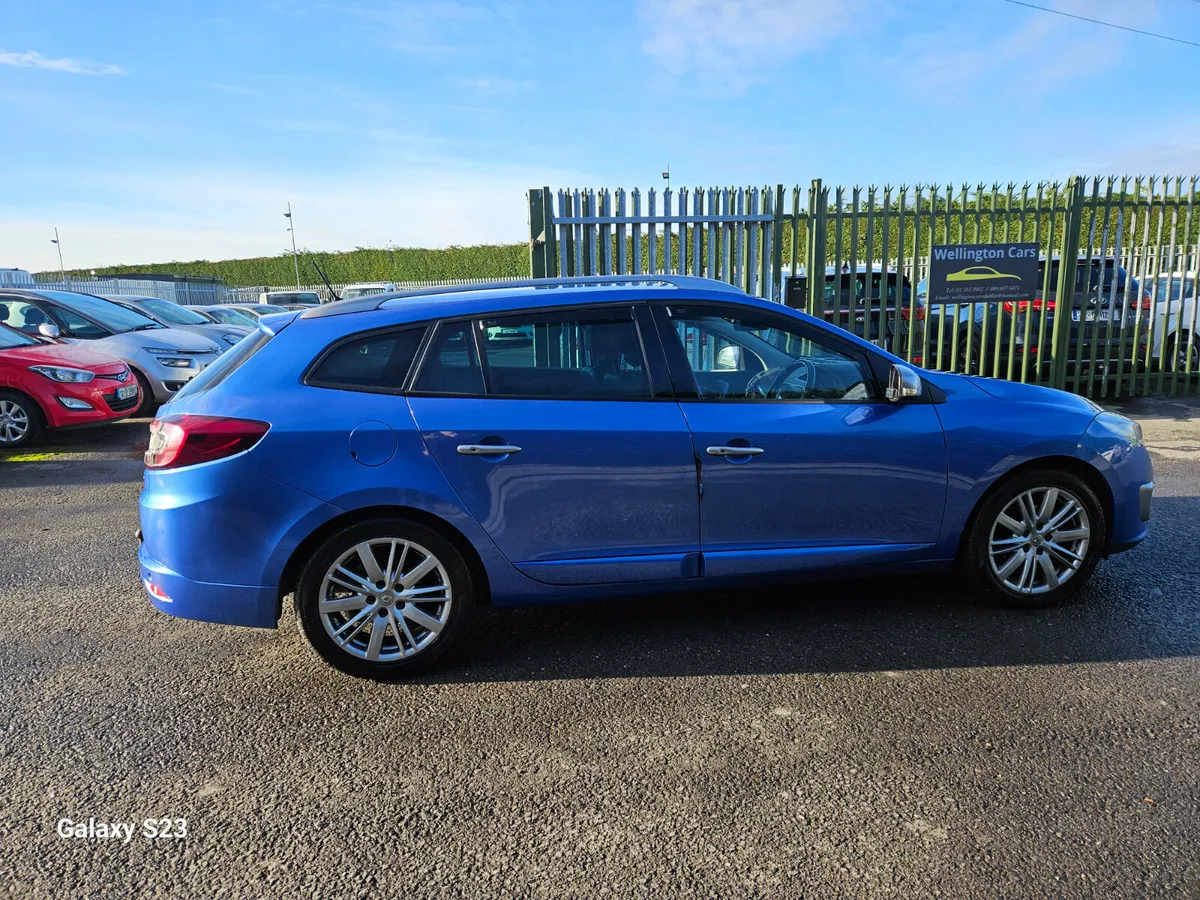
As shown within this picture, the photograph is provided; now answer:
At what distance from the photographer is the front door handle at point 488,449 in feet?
11.1

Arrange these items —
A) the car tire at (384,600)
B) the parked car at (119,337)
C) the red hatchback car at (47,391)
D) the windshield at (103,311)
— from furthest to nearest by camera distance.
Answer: the windshield at (103,311), the parked car at (119,337), the red hatchback car at (47,391), the car tire at (384,600)

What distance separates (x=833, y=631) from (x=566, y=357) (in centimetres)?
174

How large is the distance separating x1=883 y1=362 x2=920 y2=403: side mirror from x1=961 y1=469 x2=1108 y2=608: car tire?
670mm

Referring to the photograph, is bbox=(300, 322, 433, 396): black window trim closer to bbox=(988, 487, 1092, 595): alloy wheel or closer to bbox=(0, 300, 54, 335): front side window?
bbox=(988, 487, 1092, 595): alloy wheel

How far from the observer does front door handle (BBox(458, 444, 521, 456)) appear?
11.1ft

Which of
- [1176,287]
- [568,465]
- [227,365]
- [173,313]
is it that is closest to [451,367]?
[568,465]

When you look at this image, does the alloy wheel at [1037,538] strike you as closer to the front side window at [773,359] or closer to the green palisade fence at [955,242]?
the front side window at [773,359]

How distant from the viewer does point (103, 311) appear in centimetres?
1152

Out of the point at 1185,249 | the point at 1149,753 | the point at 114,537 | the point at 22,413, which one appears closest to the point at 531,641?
the point at 1149,753

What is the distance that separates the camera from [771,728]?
304cm

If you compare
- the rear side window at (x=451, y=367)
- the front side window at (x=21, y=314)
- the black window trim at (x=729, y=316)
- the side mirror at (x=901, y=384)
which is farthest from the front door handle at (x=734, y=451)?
the front side window at (x=21, y=314)

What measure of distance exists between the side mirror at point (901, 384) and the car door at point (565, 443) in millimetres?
997

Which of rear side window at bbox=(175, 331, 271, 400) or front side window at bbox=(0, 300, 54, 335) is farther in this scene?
front side window at bbox=(0, 300, 54, 335)

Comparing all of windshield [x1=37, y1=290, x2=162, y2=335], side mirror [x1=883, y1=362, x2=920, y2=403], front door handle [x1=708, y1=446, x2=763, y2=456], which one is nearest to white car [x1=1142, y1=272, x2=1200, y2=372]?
side mirror [x1=883, y1=362, x2=920, y2=403]
